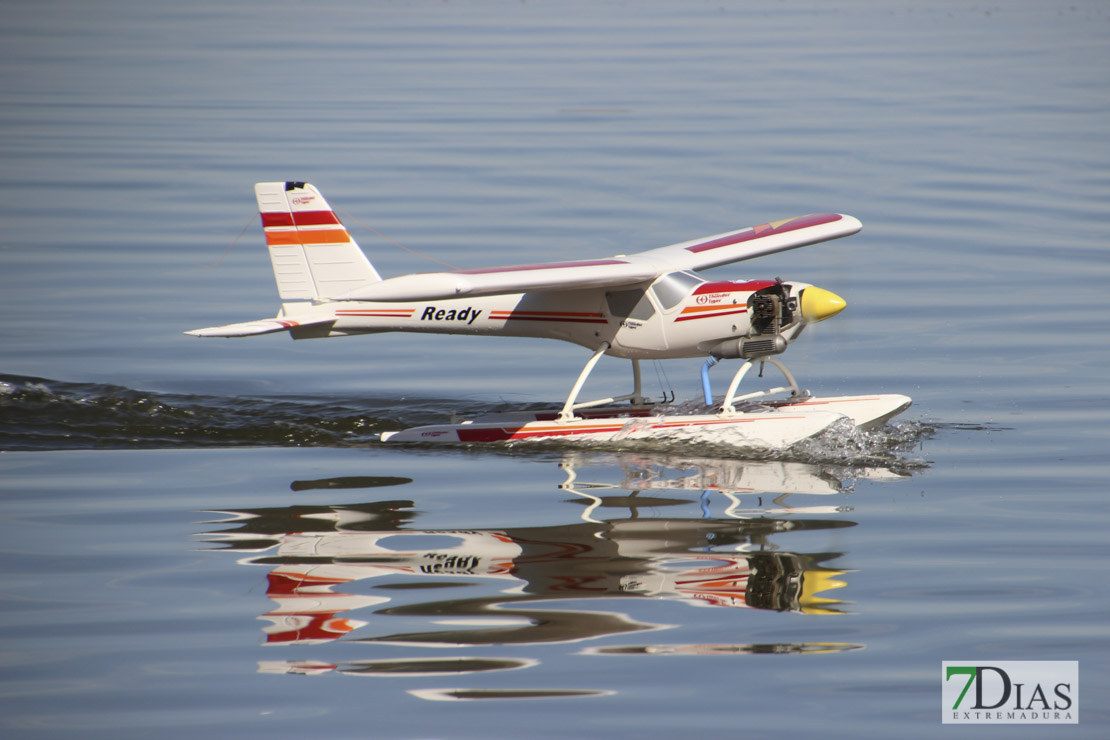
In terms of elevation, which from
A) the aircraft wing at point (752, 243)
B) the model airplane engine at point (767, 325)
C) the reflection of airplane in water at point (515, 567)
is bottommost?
the reflection of airplane in water at point (515, 567)

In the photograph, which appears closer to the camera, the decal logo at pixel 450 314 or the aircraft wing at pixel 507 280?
the aircraft wing at pixel 507 280

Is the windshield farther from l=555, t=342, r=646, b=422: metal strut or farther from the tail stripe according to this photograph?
the tail stripe

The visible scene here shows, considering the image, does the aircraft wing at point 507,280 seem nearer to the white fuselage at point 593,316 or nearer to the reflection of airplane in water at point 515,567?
the white fuselage at point 593,316

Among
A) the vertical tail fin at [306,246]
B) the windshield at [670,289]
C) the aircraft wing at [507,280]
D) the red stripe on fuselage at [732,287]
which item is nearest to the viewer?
the aircraft wing at [507,280]

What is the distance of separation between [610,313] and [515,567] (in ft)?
15.9

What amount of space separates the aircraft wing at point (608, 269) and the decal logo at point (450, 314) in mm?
637

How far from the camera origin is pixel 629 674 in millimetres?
7723

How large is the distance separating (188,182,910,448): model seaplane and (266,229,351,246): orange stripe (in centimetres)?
1

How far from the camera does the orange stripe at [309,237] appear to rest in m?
14.4

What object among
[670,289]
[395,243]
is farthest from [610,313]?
[395,243]

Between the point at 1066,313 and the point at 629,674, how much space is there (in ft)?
42.3

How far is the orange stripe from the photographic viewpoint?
14.4m

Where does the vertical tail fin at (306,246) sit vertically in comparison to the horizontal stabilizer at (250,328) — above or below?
above

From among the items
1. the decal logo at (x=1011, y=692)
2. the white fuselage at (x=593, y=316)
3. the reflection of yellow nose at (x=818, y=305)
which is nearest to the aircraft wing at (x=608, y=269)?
the white fuselage at (x=593, y=316)
